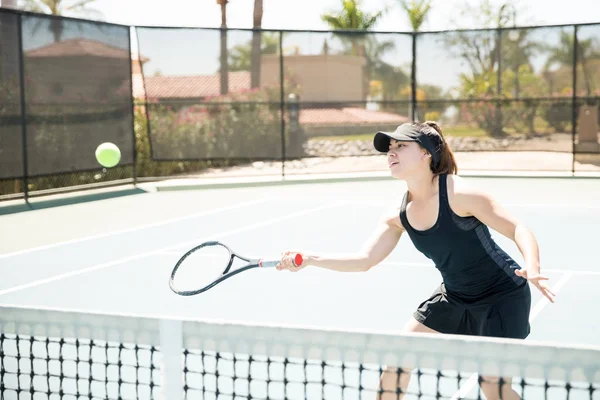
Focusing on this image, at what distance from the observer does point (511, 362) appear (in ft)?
8.07

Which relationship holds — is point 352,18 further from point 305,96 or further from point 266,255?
point 266,255

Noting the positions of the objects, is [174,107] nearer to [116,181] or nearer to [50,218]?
[116,181]

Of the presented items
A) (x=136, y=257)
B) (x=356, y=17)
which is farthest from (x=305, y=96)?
(x=356, y=17)

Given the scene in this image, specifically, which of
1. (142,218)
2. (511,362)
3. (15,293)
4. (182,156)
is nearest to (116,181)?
(182,156)

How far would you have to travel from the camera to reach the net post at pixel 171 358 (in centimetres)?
276

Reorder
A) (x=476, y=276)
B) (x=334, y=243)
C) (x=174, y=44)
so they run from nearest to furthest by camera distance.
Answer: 1. (x=476, y=276)
2. (x=334, y=243)
3. (x=174, y=44)

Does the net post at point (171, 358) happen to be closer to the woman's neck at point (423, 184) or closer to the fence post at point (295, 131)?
the woman's neck at point (423, 184)

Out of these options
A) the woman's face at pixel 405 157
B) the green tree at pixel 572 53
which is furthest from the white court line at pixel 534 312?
the green tree at pixel 572 53

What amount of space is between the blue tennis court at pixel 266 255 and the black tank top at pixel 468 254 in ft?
2.50

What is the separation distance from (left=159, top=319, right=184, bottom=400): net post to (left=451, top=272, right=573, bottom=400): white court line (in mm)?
1186

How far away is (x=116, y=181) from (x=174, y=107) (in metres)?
1.68

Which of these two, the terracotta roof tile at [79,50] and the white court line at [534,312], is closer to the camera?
the white court line at [534,312]

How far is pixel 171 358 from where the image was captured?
2.79 m

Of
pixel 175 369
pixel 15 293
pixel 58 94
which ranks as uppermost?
pixel 58 94
